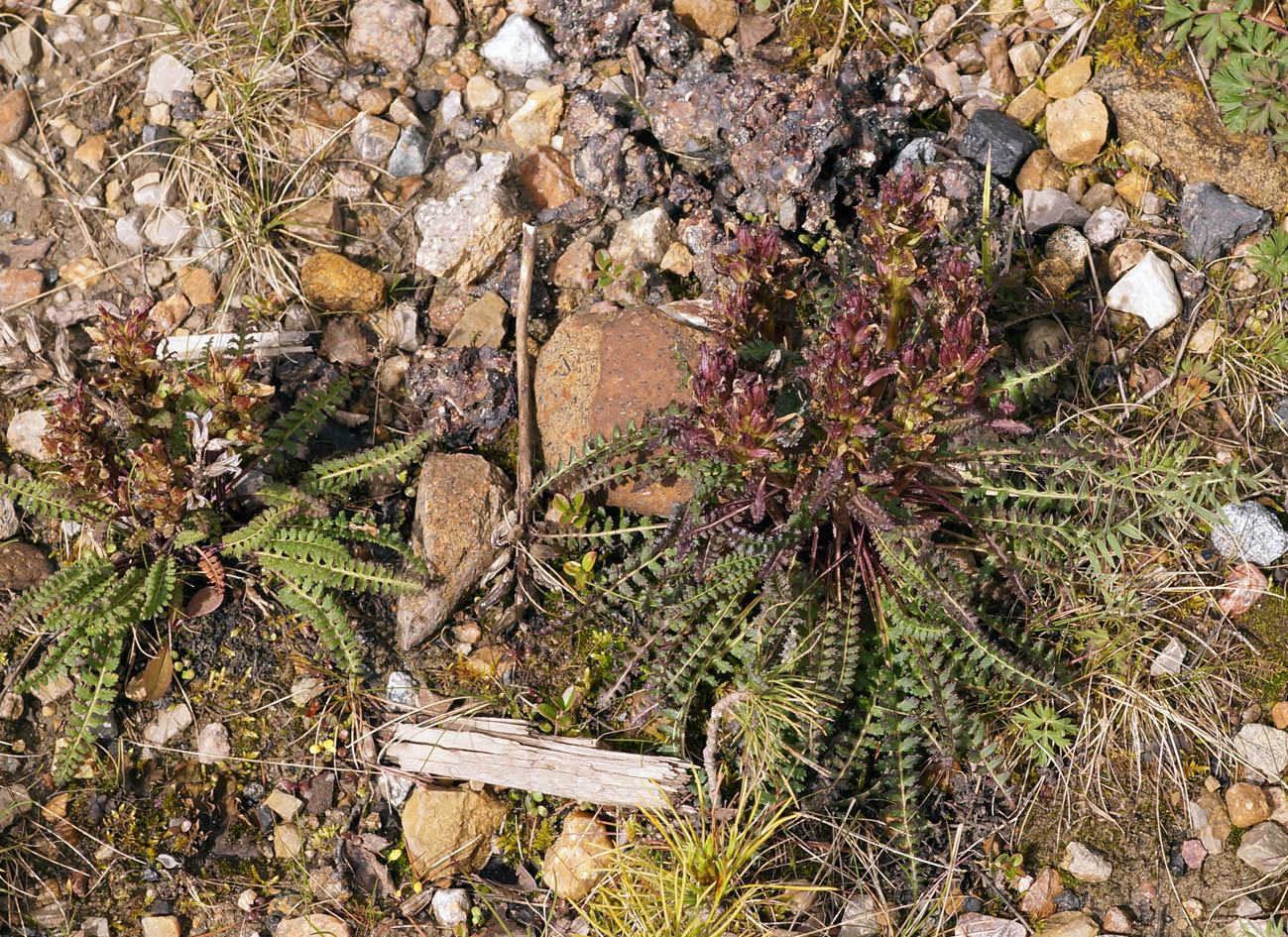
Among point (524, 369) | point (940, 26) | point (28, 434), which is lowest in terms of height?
point (28, 434)

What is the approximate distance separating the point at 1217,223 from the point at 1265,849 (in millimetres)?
2453

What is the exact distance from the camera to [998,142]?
4.21m

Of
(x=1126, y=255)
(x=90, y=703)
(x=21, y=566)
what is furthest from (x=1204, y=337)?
(x=21, y=566)

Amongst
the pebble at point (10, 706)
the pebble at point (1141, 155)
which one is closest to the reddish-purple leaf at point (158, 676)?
the pebble at point (10, 706)

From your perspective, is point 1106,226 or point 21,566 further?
point 1106,226

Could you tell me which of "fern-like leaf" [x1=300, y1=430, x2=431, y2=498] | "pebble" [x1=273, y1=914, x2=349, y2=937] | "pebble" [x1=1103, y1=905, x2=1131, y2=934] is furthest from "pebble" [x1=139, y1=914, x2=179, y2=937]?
"pebble" [x1=1103, y1=905, x2=1131, y2=934]

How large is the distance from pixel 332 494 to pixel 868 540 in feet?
6.90

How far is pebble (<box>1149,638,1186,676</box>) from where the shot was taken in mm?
3465

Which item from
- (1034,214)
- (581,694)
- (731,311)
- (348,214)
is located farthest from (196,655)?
(1034,214)

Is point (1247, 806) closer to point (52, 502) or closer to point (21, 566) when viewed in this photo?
point (52, 502)

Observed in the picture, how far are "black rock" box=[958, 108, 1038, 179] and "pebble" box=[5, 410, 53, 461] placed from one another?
4.11 metres

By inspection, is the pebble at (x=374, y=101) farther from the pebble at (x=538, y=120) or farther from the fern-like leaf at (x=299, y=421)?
the fern-like leaf at (x=299, y=421)

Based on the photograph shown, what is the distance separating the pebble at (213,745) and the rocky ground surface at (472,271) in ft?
0.04

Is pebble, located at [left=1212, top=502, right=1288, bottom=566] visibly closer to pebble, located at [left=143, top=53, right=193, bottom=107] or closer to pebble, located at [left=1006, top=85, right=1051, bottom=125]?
pebble, located at [left=1006, top=85, right=1051, bottom=125]
